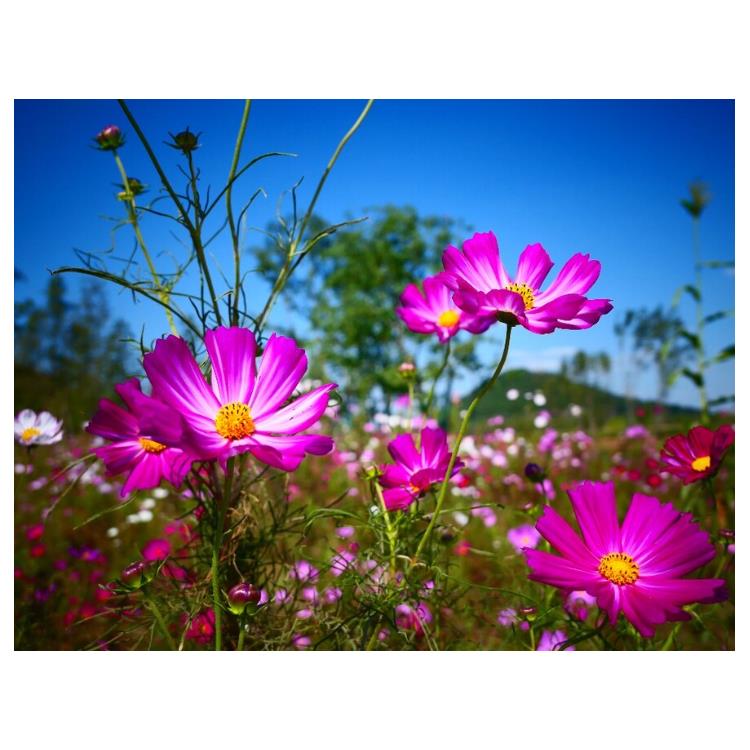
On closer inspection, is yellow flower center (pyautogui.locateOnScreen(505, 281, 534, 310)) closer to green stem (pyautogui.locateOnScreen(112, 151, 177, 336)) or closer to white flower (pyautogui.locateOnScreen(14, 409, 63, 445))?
green stem (pyautogui.locateOnScreen(112, 151, 177, 336))

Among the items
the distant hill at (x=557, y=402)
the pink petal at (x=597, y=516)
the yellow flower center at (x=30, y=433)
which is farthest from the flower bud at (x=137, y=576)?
the distant hill at (x=557, y=402)

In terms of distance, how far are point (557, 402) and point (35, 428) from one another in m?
2.44

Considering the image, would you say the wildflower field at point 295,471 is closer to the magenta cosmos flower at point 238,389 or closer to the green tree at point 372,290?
the magenta cosmos flower at point 238,389

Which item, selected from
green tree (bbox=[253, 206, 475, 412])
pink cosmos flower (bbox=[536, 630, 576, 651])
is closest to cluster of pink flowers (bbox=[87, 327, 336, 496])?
pink cosmos flower (bbox=[536, 630, 576, 651])

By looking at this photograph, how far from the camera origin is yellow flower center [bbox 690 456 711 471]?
653 millimetres

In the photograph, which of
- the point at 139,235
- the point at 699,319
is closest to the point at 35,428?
the point at 139,235

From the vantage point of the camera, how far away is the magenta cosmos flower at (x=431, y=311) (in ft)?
2.49

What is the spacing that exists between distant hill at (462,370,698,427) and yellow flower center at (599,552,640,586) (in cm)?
191

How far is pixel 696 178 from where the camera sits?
118 centimetres

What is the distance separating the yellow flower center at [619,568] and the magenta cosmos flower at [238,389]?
11.0 inches

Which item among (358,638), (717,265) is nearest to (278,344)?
(358,638)

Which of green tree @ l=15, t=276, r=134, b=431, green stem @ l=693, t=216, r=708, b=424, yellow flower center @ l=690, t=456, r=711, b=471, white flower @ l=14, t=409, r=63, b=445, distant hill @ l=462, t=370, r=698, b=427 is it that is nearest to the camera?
yellow flower center @ l=690, t=456, r=711, b=471
